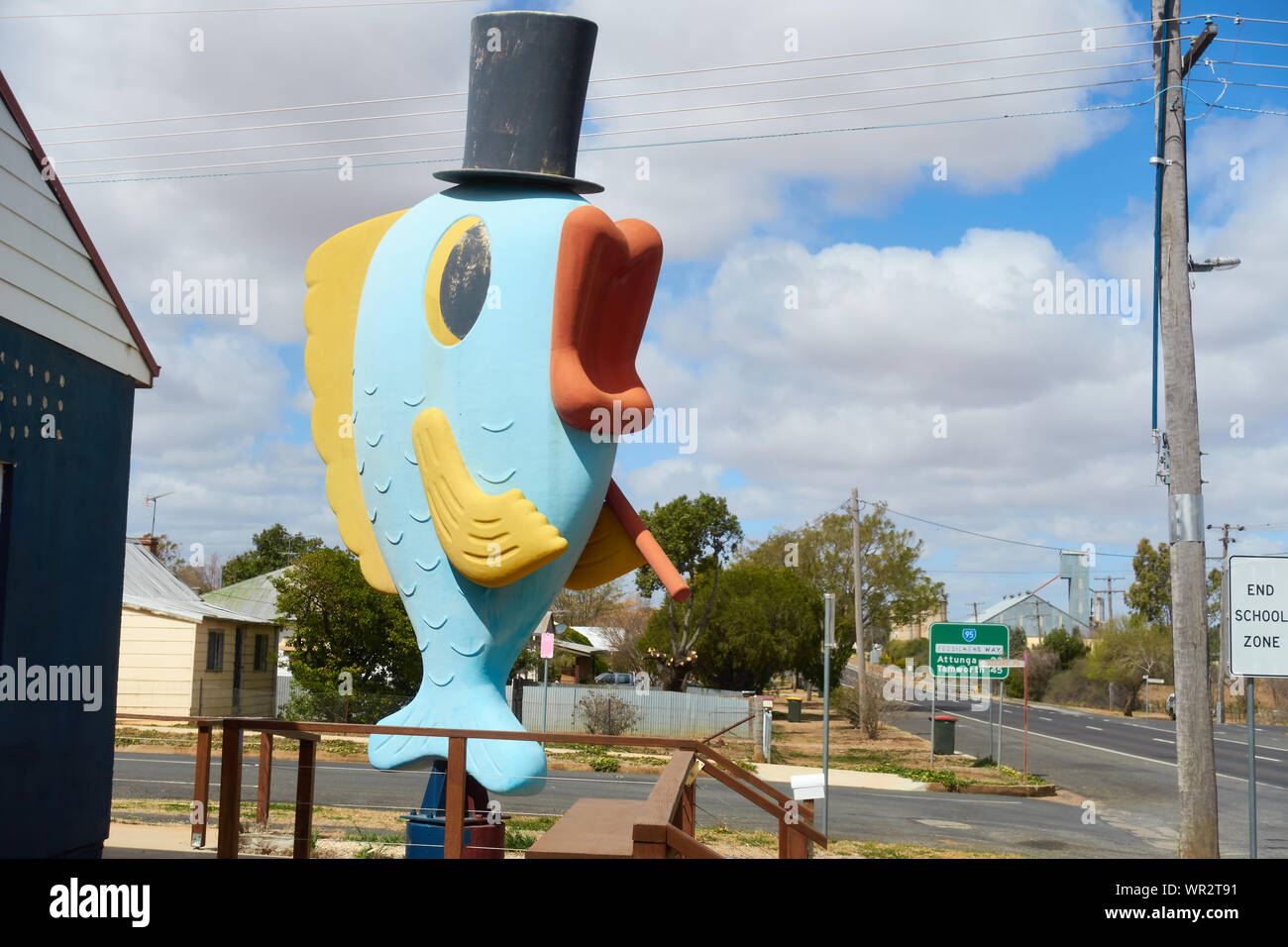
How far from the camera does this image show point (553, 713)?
27.6m

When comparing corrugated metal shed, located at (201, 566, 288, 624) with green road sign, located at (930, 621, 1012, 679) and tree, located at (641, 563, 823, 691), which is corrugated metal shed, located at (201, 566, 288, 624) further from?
green road sign, located at (930, 621, 1012, 679)

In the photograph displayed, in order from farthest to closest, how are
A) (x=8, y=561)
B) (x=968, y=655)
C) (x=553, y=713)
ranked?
(x=553, y=713)
(x=968, y=655)
(x=8, y=561)

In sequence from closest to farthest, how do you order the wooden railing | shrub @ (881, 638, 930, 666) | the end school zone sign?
1. the wooden railing
2. the end school zone sign
3. shrub @ (881, 638, 930, 666)

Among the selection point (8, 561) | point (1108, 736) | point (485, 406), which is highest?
point (485, 406)

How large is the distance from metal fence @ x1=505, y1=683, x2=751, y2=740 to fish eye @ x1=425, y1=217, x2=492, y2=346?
819 inches

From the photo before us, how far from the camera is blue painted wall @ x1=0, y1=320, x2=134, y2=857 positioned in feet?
23.6

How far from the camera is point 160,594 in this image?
27.6 meters

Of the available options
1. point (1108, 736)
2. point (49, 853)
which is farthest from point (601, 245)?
point (1108, 736)

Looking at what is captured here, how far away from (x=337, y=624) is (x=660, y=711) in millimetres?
7832

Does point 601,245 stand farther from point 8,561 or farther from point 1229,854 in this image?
point 1229,854

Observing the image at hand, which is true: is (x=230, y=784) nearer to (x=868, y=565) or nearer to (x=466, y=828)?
(x=466, y=828)

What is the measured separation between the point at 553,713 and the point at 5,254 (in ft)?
71.1

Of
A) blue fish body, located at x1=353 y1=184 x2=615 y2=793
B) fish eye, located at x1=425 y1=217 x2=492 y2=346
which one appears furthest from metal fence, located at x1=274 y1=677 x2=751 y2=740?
fish eye, located at x1=425 y1=217 x2=492 y2=346
